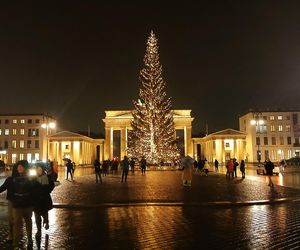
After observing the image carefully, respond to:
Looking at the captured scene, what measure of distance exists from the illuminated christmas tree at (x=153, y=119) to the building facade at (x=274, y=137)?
6279cm

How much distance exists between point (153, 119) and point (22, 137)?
7168 cm

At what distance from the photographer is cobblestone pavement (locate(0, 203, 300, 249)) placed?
941 centimetres

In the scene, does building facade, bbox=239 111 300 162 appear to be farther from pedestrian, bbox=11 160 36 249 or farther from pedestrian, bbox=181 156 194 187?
pedestrian, bbox=11 160 36 249

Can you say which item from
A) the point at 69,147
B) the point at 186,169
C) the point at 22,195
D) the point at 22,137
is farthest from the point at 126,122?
the point at 22,195

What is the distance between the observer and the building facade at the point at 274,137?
373ft

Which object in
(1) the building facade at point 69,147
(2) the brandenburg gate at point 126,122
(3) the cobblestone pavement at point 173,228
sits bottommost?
(3) the cobblestone pavement at point 173,228

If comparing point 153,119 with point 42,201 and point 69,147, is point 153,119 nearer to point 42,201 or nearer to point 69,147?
point 42,201

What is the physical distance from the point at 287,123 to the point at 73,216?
109 meters

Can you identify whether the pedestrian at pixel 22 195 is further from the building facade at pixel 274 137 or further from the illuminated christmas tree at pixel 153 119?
the building facade at pixel 274 137

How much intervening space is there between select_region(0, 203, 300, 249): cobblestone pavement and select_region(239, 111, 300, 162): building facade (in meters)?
101

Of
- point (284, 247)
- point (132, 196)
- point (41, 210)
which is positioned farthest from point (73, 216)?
point (284, 247)

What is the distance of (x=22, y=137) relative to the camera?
117 meters

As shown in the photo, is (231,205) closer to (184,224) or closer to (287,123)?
(184,224)

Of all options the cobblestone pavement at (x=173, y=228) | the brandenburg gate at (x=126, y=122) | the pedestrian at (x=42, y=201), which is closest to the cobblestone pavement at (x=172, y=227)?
the cobblestone pavement at (x=173, y=228)
